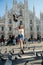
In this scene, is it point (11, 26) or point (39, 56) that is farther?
point (11, 26)

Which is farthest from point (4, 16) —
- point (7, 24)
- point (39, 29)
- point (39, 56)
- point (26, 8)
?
point (39, 56)

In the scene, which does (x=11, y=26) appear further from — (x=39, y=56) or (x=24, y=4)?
(x=39, y=56)

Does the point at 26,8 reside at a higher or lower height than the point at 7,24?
higher

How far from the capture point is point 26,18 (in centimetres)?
3434

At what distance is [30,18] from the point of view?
112 feet

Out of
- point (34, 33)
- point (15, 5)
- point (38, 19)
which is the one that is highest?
point (15, 5)

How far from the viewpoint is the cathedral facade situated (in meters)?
33.7

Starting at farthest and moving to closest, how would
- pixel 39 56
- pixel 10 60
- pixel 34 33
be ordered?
1. pixel 34 33
2. pixel 39 56
3. pixel 10 60

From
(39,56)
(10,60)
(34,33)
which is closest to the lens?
(10,60)

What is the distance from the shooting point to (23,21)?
34.2m

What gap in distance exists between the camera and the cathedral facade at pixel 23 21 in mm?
33656

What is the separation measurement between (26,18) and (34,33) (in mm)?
2741

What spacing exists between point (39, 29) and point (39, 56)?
94.0 feet

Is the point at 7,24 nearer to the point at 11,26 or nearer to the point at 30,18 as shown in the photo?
the point at 11,26
